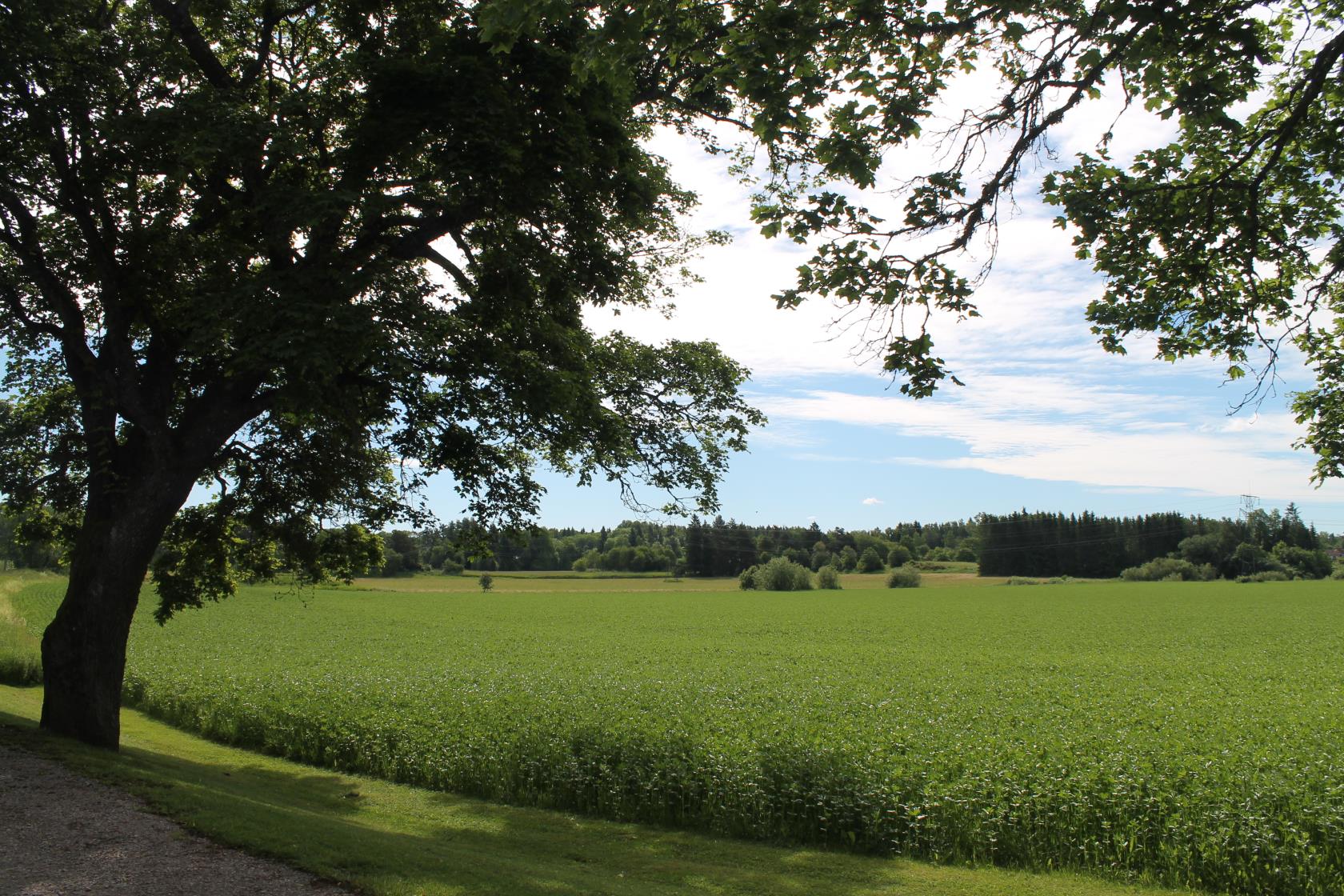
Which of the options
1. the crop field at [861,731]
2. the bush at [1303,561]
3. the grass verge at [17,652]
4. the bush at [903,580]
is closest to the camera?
the crop field at [861,731]

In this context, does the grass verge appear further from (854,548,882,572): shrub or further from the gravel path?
(854,548,882,572): shrub

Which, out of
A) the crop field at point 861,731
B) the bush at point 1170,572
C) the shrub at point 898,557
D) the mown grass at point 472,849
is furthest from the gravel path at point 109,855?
the shrub at point 898,557

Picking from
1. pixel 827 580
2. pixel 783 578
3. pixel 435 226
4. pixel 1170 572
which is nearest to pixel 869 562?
pixel 827 580

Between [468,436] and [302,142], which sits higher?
[302,142]

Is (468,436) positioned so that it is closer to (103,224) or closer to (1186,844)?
(103,224)

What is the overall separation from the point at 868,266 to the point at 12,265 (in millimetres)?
15641

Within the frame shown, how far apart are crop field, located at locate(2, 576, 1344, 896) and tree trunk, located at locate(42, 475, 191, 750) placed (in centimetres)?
480

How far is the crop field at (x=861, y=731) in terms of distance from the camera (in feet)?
34.9

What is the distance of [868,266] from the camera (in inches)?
324

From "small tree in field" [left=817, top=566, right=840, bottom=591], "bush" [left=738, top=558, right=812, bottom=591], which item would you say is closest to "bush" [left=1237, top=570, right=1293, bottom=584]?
"small tree in field" [left=817, top=566, right=840, bottom=591]

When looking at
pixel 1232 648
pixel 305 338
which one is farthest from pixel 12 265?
pixel 1232 648

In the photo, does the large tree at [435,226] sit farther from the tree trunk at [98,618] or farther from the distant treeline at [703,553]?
the distant treeline at [703,553]

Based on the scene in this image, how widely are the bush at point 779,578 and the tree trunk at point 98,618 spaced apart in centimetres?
9427

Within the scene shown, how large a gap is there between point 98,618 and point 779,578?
315 feet
